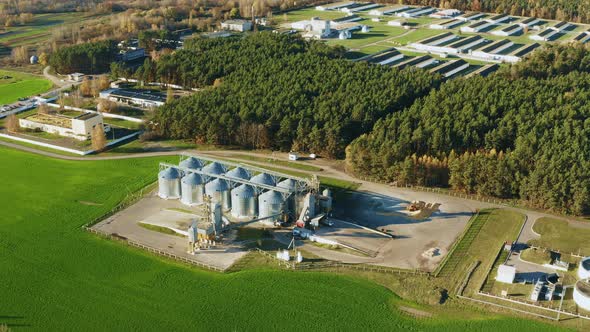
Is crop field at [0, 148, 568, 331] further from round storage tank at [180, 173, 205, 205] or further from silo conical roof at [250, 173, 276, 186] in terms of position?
silo conical roof at [250, 173, 276, 186]

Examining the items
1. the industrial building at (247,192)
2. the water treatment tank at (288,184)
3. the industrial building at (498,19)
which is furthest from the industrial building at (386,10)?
the water treatment tank at (288,184)

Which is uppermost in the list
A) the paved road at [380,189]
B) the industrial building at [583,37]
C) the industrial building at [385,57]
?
the industrial building at [583,37]

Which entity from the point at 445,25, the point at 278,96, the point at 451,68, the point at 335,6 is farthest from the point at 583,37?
the point at 278,96

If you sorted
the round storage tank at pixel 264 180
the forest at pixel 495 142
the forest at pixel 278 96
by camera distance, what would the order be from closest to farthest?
the round storage tank at pixel 264 180
the forest at pixel 495 142
the forest at pixel 278 96

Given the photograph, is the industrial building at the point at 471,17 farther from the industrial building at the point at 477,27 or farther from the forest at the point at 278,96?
the forest at the point at 278,96

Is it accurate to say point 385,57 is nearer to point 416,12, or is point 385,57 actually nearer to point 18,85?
point 416,12

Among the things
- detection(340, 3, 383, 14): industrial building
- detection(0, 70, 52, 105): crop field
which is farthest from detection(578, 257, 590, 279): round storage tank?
detection(340, 3, 383, 14): industrial building
